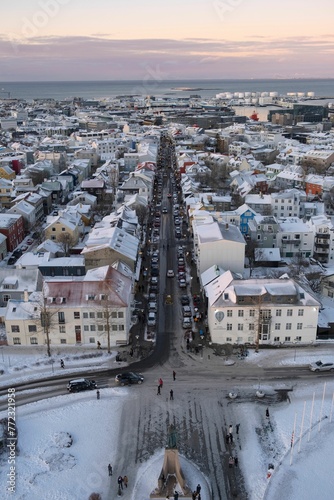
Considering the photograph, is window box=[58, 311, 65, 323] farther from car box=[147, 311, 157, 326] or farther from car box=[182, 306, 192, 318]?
car box=[182, 306, 192, 318]

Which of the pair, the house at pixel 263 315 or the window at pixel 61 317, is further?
the window at pixel 61 317

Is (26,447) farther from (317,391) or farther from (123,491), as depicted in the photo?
(317,391)

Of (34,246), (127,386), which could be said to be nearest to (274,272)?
(127,386)

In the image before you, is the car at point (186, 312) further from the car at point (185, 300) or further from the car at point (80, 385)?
the car at point (80, 385)

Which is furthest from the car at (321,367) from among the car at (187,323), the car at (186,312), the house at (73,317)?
the house at (73,317)

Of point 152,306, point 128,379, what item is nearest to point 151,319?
point 152,306

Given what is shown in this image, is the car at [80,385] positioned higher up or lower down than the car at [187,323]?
lower down
